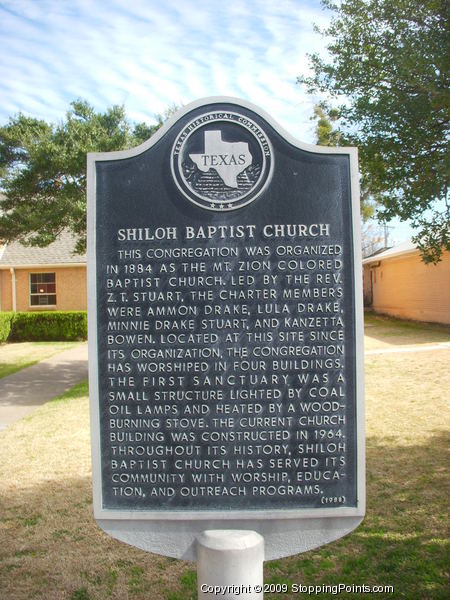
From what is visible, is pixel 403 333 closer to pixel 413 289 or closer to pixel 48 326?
pixel 413 289

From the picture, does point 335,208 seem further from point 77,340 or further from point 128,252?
point 77,340

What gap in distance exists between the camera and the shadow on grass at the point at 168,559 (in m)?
3.65

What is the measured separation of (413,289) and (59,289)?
49.7 ft

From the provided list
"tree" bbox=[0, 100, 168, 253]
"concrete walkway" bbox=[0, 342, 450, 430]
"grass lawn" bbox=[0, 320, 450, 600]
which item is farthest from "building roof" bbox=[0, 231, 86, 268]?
"grass lawn" bbox=[0, 320, 450, 600]

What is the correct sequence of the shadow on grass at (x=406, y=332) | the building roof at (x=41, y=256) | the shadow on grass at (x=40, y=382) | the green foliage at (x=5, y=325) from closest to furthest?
the shadow on grass at (x=40, y=382) < the shadow on grass at (x=406, y=332) < the green foliage at (x=5, y=325) < the building roof at (x=41, y=256)

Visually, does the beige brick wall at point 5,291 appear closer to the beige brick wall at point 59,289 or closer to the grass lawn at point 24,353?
the beige brick wall at point 59,289

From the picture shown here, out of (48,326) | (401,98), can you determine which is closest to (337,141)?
(401,98)

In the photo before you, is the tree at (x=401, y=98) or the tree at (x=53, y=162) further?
the tree at (x=53, y=162)

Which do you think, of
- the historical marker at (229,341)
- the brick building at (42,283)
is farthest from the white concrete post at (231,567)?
the brick building at (42,283)

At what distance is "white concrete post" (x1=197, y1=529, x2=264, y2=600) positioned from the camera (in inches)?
106

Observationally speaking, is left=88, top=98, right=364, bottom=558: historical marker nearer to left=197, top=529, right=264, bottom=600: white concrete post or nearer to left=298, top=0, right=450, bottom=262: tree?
left=197, top=529, right=264, bottom=600: white concrete post

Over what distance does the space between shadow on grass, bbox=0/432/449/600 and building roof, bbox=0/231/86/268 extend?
62.3 ft

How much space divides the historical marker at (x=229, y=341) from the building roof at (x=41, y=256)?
2074cm

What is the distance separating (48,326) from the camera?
20.9 metres
